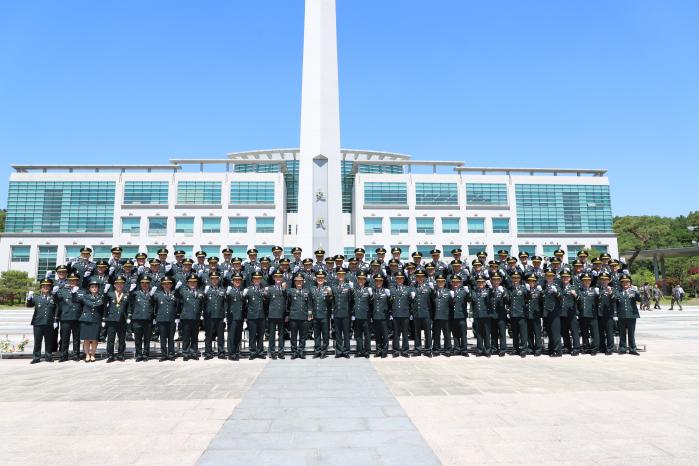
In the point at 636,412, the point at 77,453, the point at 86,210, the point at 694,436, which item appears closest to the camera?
the point at 77,453

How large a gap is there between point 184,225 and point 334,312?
44.3 m

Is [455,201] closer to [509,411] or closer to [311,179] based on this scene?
[311,179]

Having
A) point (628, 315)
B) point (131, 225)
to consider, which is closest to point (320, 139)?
point (628, 315)

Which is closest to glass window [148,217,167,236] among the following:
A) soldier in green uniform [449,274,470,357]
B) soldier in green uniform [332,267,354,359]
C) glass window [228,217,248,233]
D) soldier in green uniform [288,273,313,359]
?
glass window [228,217,248,233]

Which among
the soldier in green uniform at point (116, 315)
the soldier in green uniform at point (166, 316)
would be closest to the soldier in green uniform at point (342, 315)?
the soldier in green uniform at point (166, 316)

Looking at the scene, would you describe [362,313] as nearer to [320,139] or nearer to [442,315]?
[442,315]

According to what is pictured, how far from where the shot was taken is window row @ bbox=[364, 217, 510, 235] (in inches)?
2023

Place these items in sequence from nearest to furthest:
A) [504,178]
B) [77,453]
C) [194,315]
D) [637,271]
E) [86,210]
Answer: [77,453] < [194,315] < [86,210] < [504,178] < [637,271]

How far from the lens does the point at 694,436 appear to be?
4246 mm

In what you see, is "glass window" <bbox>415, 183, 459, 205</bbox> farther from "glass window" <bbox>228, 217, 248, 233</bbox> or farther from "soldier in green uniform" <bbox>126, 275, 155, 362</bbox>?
"soldier in green uniform" <bbox>126, 275, 155, 362</bbox>

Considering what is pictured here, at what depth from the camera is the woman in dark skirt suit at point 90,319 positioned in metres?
9.46

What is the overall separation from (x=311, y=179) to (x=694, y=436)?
13.0 meters

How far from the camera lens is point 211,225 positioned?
5025 centimetres

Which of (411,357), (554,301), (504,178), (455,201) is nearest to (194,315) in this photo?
(411,357)
